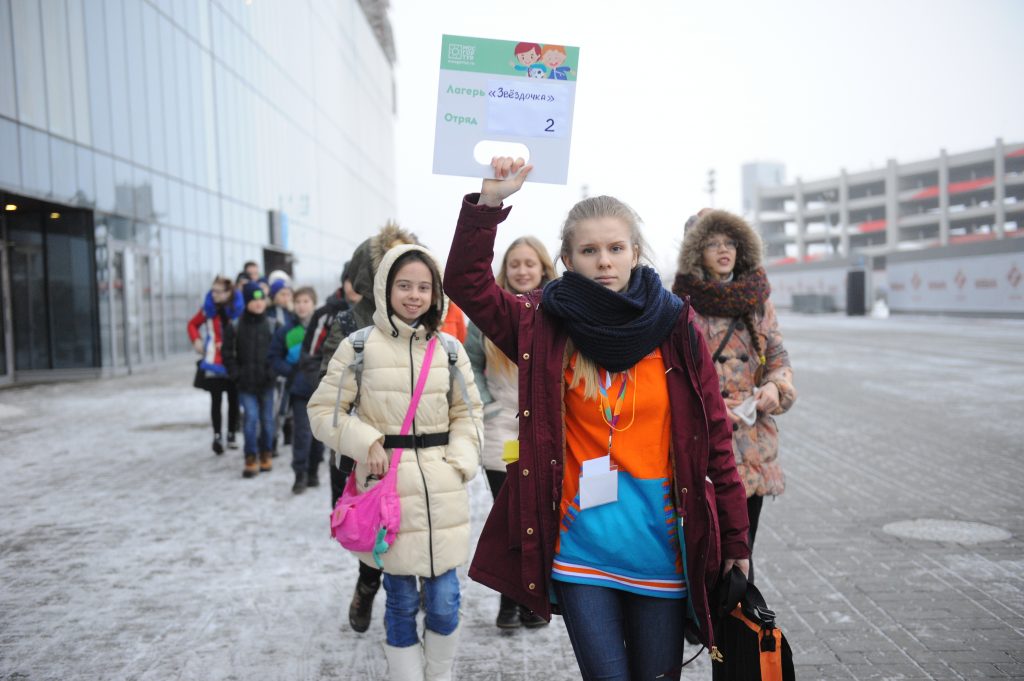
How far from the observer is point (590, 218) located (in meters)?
2.38

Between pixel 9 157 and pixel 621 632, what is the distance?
16867 mm

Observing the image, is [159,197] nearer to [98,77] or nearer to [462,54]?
[98,77]

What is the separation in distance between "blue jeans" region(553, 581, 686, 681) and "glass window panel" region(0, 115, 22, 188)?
1631 centimetres

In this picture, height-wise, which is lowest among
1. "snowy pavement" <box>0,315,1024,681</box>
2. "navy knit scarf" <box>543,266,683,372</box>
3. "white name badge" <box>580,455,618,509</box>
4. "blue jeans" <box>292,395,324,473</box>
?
"snowy pavement" <box>0,315,1024,681</box>

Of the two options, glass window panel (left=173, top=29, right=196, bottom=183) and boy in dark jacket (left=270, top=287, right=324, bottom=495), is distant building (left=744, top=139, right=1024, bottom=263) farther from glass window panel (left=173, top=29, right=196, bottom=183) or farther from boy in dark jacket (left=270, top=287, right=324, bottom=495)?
boy in dark jacket (left=270, top=287, right=324, bottom=495)

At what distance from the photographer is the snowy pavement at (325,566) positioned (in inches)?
144

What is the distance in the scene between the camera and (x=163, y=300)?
21875 mm

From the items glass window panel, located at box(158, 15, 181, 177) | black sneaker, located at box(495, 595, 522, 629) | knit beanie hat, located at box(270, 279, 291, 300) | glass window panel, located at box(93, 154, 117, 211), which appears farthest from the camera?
glass window panel, located at box(158, 15, 181, 177)

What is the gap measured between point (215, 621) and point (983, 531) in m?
4.92

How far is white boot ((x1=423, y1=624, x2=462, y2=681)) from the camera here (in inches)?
127

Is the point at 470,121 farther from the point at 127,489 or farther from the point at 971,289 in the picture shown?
the point at 971,289

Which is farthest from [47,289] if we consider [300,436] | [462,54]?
[462,54]

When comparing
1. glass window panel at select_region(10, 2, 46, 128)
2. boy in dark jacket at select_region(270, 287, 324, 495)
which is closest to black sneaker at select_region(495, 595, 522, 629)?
boy in dark jacket at select_region(270, 287, 324, 495)

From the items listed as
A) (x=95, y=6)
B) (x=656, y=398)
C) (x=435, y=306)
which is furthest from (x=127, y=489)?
(x=95, y=6)
